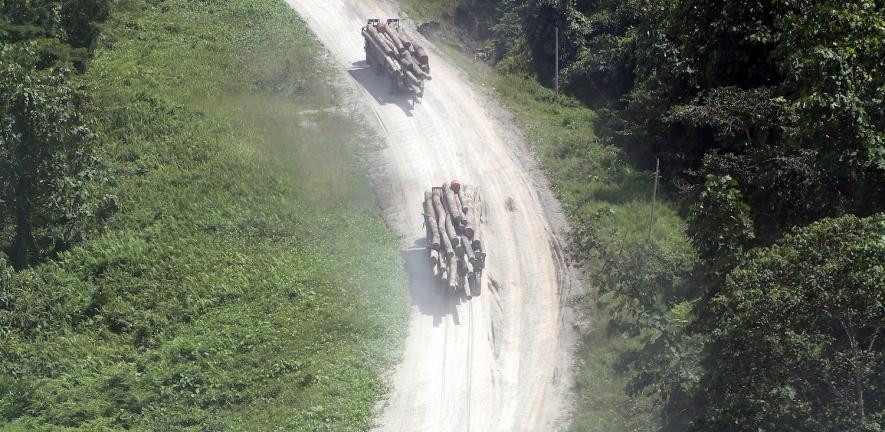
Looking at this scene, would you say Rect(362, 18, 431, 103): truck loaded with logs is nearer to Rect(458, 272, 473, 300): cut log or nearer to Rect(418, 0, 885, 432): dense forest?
Rect(418, 0, 885, 432): dense forest

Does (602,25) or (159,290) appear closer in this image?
(159,290)

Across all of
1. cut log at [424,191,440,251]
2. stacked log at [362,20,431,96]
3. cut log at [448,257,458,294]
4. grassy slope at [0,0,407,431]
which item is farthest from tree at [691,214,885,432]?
stacked log at [362,20,431,96]

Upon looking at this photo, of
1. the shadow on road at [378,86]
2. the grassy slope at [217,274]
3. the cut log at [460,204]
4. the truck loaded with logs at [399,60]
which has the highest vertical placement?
the truck loaded with logs at [399,60]

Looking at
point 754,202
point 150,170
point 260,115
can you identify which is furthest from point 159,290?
point 754,202

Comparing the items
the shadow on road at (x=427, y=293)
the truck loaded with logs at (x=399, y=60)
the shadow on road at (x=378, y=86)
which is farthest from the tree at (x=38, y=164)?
the shadow on road at (x=427, y=293)

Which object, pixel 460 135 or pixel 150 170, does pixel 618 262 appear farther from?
pixel 150 170

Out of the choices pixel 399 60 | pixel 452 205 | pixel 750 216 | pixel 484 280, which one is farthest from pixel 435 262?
pixel 399 60

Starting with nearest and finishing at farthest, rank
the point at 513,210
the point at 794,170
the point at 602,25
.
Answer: the point at 794,170 → the point at 513,210 → the point at 602,25

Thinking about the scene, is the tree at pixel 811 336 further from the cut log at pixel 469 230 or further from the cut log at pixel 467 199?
the cut log at pixel 467 199
